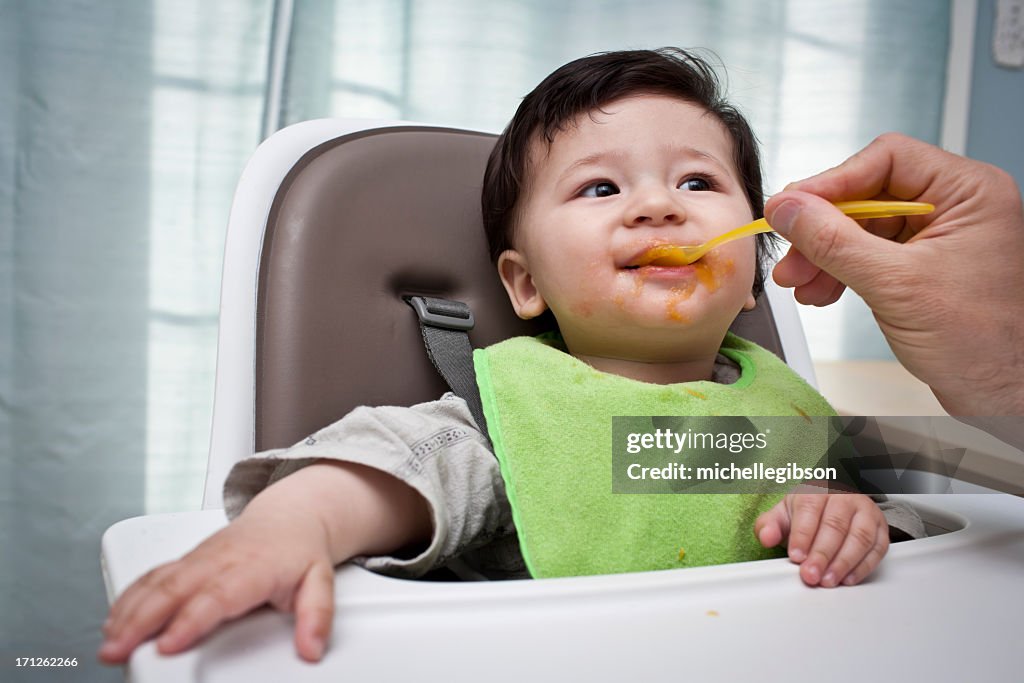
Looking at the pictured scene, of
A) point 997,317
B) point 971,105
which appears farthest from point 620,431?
point 971,105

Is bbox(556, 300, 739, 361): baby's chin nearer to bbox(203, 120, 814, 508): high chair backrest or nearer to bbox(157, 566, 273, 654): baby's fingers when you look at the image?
bbox(203, 120, 814, 508): high chair backrest

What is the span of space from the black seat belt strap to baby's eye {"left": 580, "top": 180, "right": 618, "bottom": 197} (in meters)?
0.18

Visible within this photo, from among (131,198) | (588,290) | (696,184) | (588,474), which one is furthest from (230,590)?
(131,198)

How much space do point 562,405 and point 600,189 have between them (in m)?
0.24

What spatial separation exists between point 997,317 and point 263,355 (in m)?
0.63

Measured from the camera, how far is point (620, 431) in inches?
28.8

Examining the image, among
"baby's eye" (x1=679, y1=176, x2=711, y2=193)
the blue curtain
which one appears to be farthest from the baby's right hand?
the blue curtain

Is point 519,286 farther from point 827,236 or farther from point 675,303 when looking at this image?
point 827,236

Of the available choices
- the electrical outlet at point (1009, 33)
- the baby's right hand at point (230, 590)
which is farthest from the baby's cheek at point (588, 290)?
the electrical outlet at point (1009, 33)

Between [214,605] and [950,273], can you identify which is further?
[950,273]

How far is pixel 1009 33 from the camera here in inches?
76.2

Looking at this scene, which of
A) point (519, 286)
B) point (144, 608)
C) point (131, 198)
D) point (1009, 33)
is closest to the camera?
point (144, 608)

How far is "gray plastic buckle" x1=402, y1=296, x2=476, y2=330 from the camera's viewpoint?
2.64 feet

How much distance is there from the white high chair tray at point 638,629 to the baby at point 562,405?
2cm
